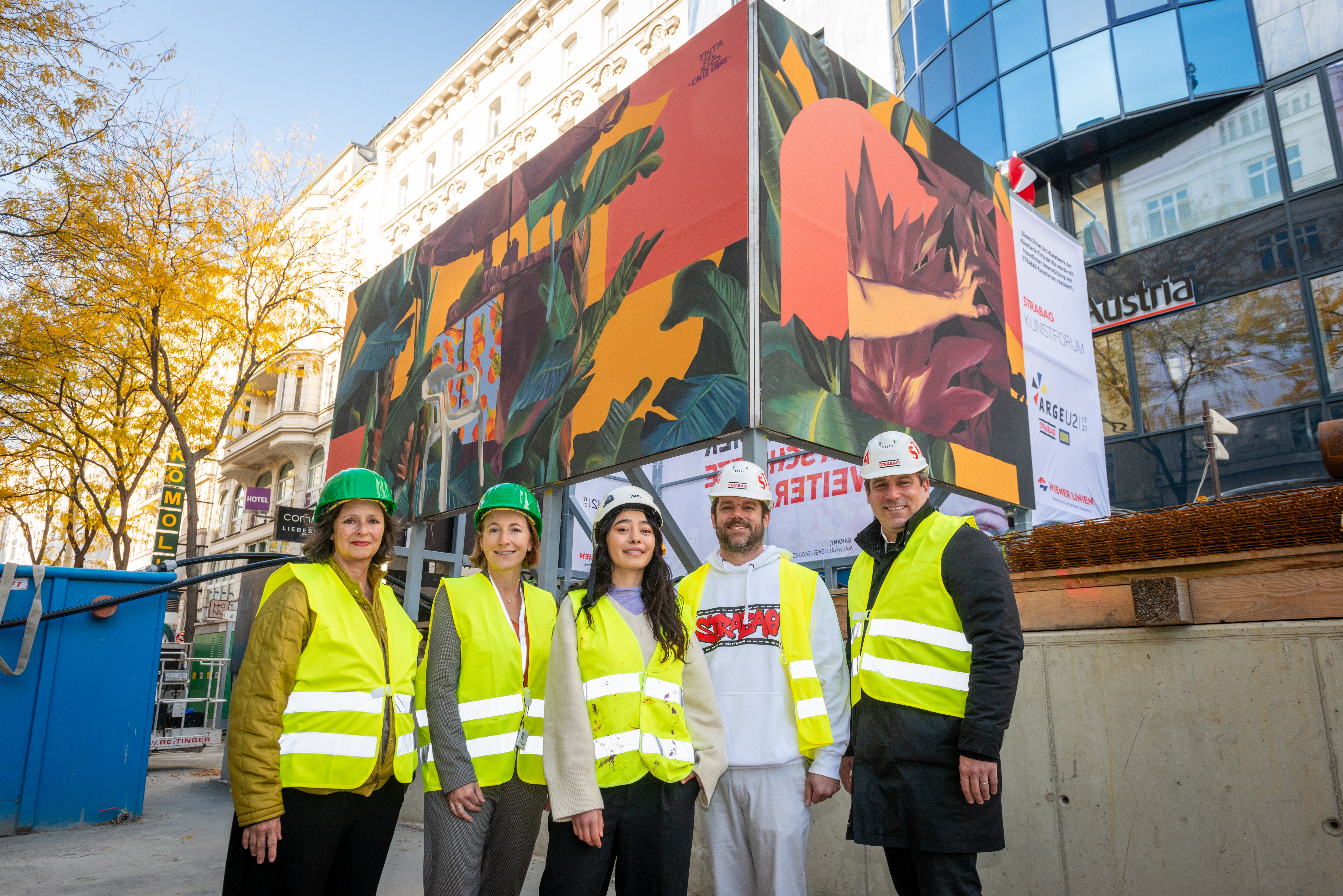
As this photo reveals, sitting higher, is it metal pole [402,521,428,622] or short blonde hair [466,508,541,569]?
metal pole [402,521,428,622]

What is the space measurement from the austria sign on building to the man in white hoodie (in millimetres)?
6773

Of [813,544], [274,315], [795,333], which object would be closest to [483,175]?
[274,315]

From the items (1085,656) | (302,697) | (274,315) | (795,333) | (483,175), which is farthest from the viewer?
(483,175)

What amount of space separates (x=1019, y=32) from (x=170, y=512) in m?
20.0

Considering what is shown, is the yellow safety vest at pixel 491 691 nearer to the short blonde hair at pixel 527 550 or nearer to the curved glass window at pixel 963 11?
the short blonde hair at pixel 527 550

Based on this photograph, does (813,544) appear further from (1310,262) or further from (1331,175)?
(1331,175)

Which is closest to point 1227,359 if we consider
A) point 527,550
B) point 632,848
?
point 527,550

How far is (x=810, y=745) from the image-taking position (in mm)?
3232

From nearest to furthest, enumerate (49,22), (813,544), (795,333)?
(795,333)
(49,22)
(813,544)

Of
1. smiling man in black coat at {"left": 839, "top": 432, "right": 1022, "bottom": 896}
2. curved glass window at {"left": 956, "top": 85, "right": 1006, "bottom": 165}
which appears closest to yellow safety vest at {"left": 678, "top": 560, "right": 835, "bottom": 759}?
smiling man in black coat at {"left": 839, "top": 432, "right": 1022, "bottom": 896}

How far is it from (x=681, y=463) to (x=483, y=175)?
1742 cm

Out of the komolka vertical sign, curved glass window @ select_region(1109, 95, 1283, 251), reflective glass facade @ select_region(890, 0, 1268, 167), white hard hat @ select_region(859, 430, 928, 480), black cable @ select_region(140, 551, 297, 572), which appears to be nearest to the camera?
white hard hat @ select_region(859, 430, 928, 480)

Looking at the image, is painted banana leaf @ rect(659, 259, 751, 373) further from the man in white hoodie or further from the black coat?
the black coat

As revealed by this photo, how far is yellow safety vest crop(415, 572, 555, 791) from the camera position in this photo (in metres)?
3.20
